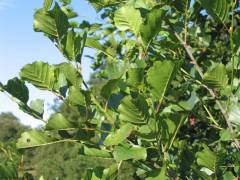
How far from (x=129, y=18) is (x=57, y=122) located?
12.2 inches

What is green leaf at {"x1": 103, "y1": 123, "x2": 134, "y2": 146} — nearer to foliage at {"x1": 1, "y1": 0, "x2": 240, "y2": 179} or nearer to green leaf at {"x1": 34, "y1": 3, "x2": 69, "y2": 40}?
foliage at {"x1": 1, "y1": 0, "x2": 240, "y2": 179}

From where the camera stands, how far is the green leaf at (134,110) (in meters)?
0.90

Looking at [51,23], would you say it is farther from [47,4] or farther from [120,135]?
[120,135]

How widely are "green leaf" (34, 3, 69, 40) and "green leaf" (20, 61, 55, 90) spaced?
0.08 m

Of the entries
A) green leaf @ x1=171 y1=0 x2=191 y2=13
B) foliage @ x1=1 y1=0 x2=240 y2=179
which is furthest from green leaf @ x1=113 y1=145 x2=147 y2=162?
green leaf @ x1=171 y1=0 x2=191 y2=13

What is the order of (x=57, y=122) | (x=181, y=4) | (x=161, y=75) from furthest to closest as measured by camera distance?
(x=181, y=4), (x=57, y=122), (x=161, y=75)

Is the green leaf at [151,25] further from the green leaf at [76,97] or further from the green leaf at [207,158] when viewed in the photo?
the green leaf at [207,158]

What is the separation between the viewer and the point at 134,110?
908mm

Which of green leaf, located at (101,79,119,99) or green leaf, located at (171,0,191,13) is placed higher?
green leaf, located at (171,0,191,13)

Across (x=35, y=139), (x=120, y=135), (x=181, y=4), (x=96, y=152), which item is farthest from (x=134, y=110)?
(x=181, y=4)

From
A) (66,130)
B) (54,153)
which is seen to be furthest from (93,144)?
(54,153)

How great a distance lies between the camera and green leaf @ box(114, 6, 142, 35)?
108cm

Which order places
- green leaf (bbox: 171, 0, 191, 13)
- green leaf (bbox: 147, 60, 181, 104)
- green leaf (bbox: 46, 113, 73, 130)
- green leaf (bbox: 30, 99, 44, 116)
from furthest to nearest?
1. green leaf (bbox: 171, 0, 191, 13)
2. green leaf (bbox: 30, 99, 44, 116)
3. green leaf (bbox: 46, 113, 73, 130)
4. green leaf (bbox: 147, 60, 181, 104)

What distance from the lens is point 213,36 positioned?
2.87m
